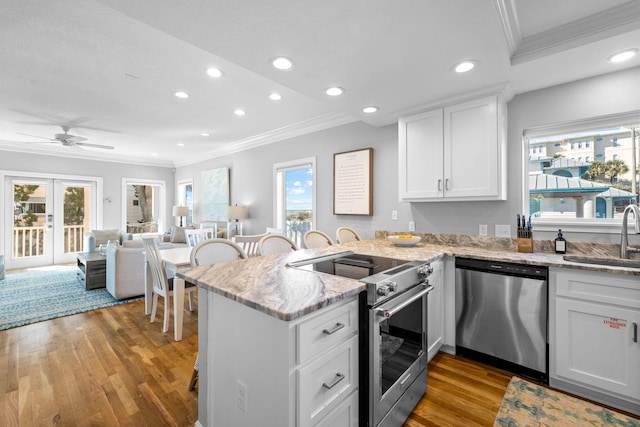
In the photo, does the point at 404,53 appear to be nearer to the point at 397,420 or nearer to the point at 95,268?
the point at 397,420

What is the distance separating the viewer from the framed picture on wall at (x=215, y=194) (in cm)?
616

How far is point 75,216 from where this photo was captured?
6.72 metres

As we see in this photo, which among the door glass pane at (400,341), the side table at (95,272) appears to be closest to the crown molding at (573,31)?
the door glass pane at (400,341)

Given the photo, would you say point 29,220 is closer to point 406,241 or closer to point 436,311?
point 406,241

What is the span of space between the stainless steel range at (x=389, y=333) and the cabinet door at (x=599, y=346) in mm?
947

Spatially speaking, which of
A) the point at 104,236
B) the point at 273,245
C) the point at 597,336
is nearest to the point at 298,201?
the point at 273,245

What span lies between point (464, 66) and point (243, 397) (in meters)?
2.53

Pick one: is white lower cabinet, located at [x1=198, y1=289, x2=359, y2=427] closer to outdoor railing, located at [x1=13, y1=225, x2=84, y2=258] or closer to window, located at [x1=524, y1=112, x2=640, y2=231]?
window, located at [x1=524, y1=112, x2=640, y2=231]

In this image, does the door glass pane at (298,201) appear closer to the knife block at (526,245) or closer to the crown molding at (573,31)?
the knife block at (526,245)

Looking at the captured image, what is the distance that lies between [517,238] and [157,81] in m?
3.89

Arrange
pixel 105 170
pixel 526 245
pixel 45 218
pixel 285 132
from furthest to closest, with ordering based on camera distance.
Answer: pixel 105 170
pixel 45 218
pixel 285 132
pixel 526 245

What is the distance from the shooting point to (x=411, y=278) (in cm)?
172

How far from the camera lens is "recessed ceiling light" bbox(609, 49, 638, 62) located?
1.96 meters

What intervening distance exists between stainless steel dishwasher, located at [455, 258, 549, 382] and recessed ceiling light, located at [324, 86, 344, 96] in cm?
178
